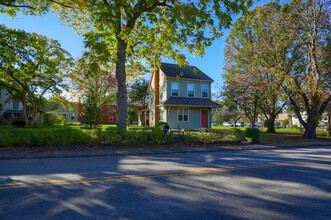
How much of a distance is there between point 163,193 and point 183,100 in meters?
18.4

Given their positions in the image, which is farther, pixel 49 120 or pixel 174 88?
pixel 49 120

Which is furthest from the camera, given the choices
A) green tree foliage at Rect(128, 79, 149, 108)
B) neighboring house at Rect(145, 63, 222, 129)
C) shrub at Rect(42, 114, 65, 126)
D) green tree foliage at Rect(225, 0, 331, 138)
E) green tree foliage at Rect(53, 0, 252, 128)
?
green tree foliage at Rect(128, 79, 149, 108)

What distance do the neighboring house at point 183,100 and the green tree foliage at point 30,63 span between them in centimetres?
1212

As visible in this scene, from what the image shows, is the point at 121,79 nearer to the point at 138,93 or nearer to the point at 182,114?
the point at 182,114

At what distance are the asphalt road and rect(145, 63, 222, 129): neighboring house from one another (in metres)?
15.4

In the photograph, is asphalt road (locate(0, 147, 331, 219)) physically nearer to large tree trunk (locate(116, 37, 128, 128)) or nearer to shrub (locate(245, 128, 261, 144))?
large tree trunk (locate(116, 37, 128, 128))

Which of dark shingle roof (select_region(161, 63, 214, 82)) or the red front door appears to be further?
the red front door

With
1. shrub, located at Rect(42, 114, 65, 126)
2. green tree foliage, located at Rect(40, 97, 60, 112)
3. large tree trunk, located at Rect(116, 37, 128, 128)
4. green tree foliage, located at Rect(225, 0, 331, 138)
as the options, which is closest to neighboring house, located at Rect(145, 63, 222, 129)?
green tree foliage, located at Rect(225, 0, 331, 138)

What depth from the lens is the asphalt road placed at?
3.16 metres

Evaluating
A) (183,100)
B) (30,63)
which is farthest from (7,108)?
(183,100)

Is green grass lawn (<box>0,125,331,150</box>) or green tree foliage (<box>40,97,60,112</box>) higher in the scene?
green tree foliage (<box>40,97,60,112</box>)

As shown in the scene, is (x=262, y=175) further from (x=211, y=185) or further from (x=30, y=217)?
(x=30, y=217)

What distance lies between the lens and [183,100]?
72.4 feet

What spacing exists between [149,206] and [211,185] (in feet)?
6.14
